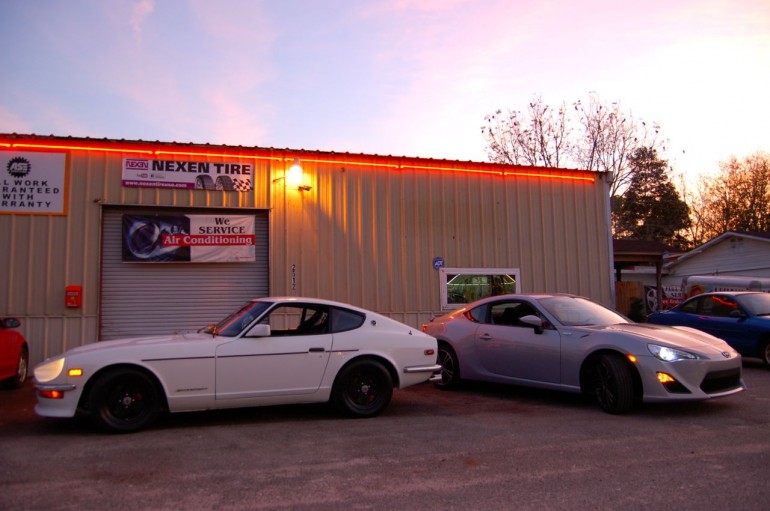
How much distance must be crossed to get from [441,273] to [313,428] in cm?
706

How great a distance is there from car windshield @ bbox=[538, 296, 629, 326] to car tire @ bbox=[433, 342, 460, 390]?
5.10ft

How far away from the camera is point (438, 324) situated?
911cm

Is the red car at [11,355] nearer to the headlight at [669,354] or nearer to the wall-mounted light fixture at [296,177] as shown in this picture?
the wall-mounted light fixture at [296,177]

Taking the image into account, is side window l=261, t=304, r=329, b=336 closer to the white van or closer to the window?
the window

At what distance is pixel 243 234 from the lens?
38.5ft

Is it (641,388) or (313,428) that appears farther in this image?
(641,388)

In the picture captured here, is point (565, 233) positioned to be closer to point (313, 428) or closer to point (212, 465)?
point (313, 428)

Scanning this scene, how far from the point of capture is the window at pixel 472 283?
12.9 meters

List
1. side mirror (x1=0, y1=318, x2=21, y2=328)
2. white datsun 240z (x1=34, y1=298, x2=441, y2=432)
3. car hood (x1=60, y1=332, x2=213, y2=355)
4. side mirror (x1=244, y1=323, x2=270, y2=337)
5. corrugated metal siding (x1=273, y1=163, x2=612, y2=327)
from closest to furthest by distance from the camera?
white datsun 240z (x1=34, y1=298, x2=441, y2=432)
car hood (x1=60, y1=332, x2=213, y2=355)
side mirror (x1=244, y1=323, x2=270, y2=337)
side mirror (x1=0, y1=318, x2=21, y2=328)
corrugated metal siding (x1=273, y1=163, x2=612, y2=327)

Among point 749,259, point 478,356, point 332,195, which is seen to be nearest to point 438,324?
point 478,356

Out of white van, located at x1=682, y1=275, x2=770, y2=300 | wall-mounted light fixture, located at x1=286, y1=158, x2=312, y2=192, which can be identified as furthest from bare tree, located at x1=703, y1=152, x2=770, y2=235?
wall-mounted light fixture, located at x1=286, y1=158, x2=312, y2=192

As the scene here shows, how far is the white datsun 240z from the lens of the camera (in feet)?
19.0

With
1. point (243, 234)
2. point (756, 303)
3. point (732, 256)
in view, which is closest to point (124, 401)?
point (243, 234)

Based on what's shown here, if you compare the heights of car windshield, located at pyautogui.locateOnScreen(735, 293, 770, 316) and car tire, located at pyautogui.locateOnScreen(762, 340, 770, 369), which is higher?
car windshield, located at pyautogui.locateOnScreen(735, 293, 770, 316)
